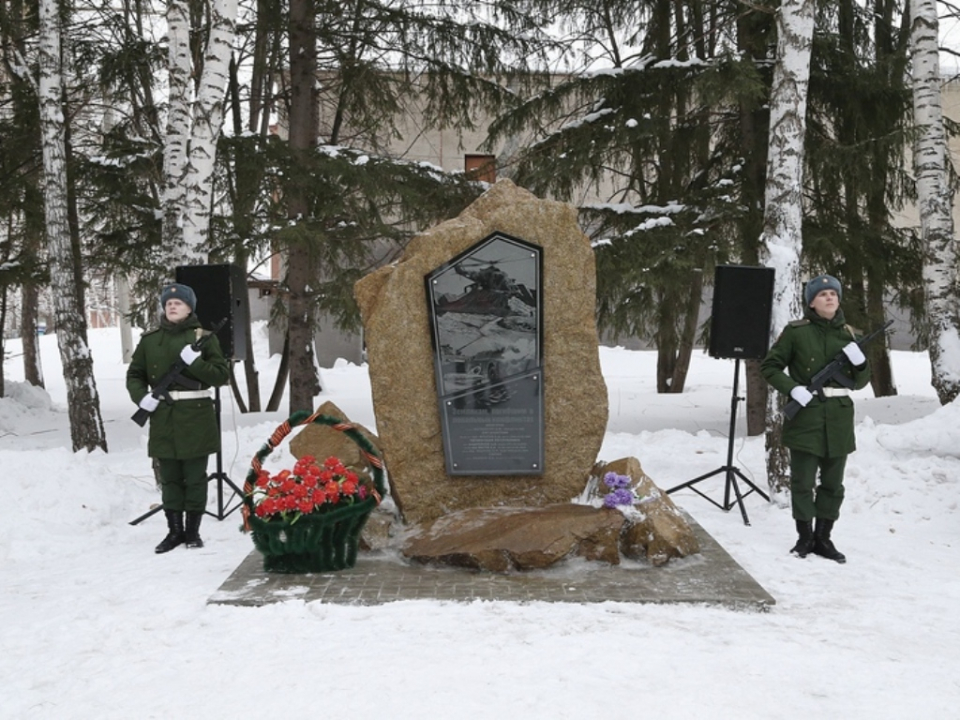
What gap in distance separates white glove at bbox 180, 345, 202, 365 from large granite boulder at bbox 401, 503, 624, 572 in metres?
1.81

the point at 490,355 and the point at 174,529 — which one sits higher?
the point at 490,355

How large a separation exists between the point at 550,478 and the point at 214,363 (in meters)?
2.43

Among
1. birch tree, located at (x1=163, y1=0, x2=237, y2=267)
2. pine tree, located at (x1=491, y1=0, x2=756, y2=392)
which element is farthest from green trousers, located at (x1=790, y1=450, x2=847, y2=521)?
birch tree, located at (x1=163, y1=0, x2=237, y2=267)

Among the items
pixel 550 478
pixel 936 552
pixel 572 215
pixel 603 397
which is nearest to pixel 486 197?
pixel 572 215

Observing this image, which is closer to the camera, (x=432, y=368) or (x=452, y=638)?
(x=452, y=638)

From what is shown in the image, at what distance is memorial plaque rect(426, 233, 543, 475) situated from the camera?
620 cm

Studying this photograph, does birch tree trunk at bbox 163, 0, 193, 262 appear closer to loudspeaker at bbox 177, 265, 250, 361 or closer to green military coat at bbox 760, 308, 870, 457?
loudspeaker at bbox 177, 265, 250, 361

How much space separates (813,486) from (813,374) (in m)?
0.72

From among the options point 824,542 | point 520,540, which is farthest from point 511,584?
point 824,542

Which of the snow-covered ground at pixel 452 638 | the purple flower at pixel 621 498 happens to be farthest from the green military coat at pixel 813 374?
the purple flower at pixel 621 498

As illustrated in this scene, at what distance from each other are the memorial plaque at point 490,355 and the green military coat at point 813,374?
1590 millimetres

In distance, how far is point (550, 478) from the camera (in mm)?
6352

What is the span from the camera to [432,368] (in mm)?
6215

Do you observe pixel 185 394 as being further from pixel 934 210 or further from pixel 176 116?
pixel 934 210
